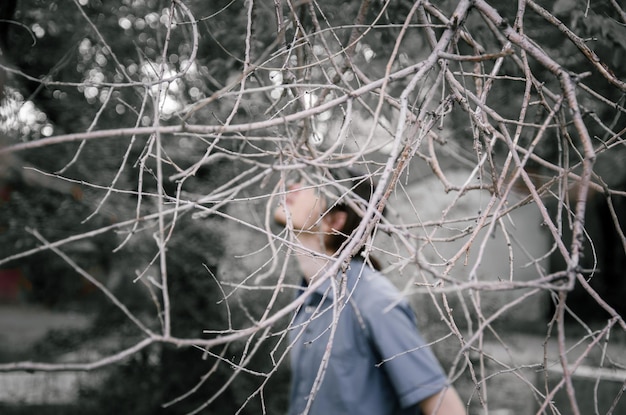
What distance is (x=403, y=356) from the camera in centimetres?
186

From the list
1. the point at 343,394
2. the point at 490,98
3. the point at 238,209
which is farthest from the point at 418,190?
the point at 343,394

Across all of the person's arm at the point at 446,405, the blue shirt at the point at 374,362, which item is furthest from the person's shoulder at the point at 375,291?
the person's arm at the point at 446,405

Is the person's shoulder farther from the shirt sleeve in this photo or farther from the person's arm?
the person's arm

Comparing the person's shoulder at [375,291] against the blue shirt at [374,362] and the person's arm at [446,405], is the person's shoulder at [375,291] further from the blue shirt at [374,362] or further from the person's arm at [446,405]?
the person's arm at [446,405]

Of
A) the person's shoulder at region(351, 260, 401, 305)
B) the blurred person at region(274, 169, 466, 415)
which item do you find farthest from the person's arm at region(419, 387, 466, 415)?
the person's shoulder at region(351, 260, 401, 305)

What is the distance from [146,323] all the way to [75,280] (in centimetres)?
98

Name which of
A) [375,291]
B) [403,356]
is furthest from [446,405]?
[375,291]

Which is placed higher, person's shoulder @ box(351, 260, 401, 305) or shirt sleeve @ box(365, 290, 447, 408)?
person's shoulder @ box(351, 260, 401, 305)

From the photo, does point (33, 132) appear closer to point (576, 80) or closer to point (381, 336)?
point (381, 336)

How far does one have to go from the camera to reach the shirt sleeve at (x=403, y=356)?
182 cm

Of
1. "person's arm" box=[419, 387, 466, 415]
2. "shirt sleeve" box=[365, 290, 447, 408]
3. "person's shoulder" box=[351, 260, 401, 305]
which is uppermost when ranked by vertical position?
"person's shoulder" box=[351, 260, 401, 305]

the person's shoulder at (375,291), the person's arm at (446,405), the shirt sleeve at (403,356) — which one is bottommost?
the person's arm at (446,405)

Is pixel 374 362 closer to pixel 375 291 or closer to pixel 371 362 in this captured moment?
pixel 371 362

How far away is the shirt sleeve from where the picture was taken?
5.98 feet
